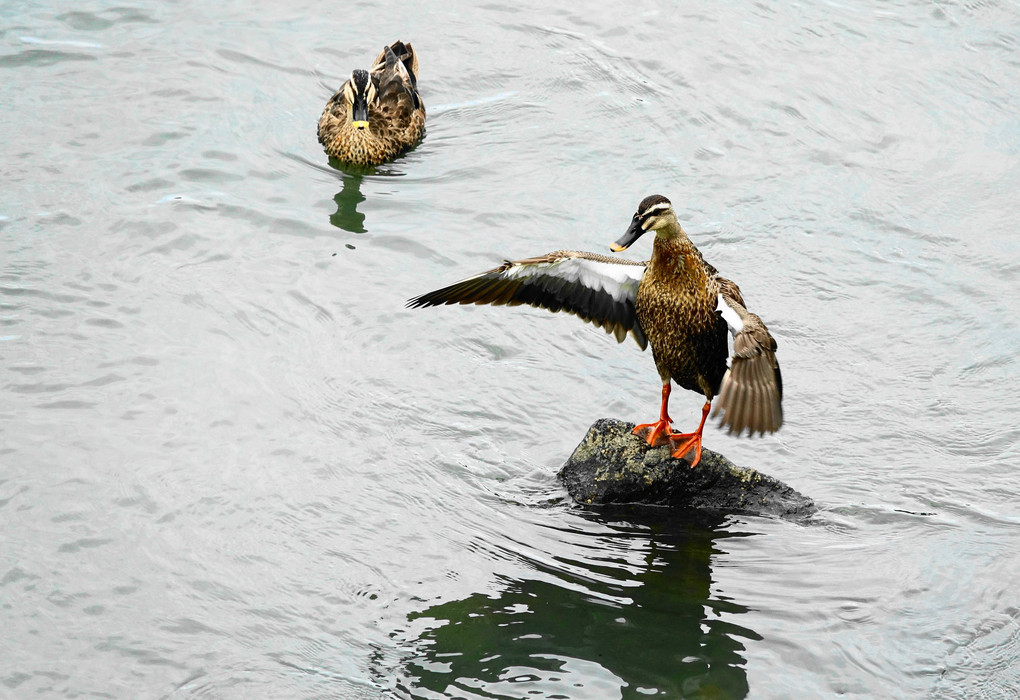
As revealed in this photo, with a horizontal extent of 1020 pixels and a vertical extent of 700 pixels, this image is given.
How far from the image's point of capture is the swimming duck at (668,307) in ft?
17.0

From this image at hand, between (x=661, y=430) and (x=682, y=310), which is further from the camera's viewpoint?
(x=661, y=430)

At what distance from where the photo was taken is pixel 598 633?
4.97m

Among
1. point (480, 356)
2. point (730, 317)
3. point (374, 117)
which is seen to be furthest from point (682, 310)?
point (374, 117)

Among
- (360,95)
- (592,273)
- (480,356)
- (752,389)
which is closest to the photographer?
(752,389)

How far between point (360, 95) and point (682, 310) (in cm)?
468

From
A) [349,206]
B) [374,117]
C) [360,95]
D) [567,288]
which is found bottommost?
[349,206]

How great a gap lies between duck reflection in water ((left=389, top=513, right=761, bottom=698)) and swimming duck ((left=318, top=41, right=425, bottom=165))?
4665 millimetres

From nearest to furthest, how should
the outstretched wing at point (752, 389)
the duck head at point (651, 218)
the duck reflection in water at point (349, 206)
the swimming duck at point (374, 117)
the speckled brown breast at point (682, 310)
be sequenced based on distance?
the outstretched wing at point (752, 389) → the duck head at point (651, 218) → the speckled brown breast at point (682, 310) → the duck reflection in water at point (349, 206) → the swimming duck at point (374, 117)

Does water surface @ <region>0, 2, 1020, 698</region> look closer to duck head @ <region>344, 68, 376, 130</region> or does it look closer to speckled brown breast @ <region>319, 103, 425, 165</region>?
speckled brown breast @ <region>319, 103, 425, 165</region>

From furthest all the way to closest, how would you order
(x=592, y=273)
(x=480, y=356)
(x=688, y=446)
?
(x=480, y=356) → (x=592, y=273) → (x=688, y=446)

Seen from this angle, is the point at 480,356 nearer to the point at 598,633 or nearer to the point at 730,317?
the point at 730,317

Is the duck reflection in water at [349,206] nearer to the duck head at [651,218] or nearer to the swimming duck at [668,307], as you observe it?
the swimming duck at [668,307]

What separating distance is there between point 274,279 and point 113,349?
1.31 metres

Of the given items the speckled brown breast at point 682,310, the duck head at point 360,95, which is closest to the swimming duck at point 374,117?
Result: the duck head at point 360,95
